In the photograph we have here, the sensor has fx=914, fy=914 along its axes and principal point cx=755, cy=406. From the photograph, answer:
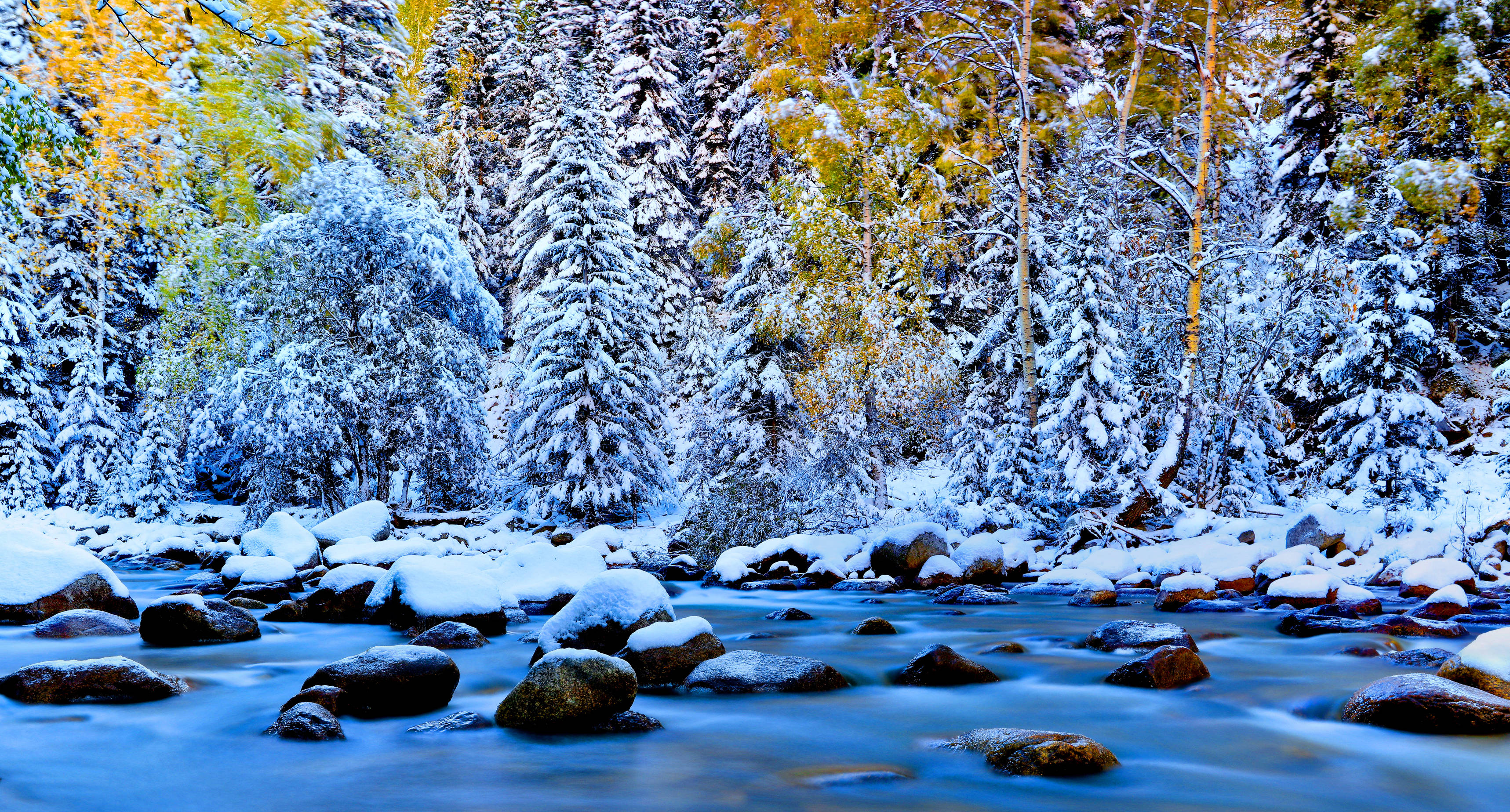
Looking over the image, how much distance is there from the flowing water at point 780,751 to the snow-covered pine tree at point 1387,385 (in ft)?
29.5

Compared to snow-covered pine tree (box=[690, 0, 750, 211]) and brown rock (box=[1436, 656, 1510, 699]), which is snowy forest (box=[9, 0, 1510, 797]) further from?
snow-covered pine tree (box=[690, 0, 750, 211])

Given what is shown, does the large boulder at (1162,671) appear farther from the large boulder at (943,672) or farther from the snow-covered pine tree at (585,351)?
the snow-covered pine tree at (585,351)

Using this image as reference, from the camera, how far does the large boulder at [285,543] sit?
44.5 feet

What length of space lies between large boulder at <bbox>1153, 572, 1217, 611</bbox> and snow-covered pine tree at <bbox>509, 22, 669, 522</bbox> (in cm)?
1090

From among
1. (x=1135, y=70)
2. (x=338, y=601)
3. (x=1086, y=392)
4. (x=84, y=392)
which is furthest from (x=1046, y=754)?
(x=84, y=392)

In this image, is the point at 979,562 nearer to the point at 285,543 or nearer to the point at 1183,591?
the point at 1183,591

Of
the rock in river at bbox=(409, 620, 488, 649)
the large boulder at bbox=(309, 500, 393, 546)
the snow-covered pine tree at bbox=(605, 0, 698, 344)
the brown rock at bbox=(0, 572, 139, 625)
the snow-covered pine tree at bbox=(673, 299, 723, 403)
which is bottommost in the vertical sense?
the rock in river at bbox=(409, 620, 488, 649)

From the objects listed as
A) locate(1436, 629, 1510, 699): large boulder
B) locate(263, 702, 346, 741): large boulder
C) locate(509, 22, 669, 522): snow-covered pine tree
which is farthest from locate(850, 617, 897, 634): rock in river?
locate(509, 22, 669, 522): snow-covered pine tree

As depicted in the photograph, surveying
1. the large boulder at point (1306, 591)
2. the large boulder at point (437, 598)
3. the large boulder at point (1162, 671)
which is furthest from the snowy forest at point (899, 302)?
the large boulder at point (1162, 671)

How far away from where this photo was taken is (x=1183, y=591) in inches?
405

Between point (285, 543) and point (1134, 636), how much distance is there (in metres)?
11.9

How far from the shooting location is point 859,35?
16359 millimetres

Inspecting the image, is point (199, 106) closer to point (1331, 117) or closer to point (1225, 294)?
point (1225, 294)

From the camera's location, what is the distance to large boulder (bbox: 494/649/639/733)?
5.16 m
